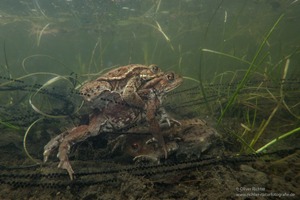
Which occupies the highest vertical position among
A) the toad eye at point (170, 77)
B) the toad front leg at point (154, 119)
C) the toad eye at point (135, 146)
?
the toad eye at point (170, 77)

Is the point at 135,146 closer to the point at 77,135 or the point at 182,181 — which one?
the point at 77,135

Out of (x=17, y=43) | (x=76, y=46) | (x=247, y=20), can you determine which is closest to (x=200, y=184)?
(x=247, y=20)

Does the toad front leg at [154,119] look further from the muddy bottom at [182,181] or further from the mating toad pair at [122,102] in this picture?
the muddy bottom at [182,181]

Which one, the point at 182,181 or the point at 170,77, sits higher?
the point at 170,77

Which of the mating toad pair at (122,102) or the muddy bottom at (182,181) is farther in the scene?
the mating toad pair at (122,102)

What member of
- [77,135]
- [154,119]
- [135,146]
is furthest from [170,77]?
[77,135]

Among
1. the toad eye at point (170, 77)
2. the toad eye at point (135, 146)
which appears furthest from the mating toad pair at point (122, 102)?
the toad eye at point (135, 146)

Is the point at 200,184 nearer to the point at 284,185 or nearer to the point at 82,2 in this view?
the point at 284,185

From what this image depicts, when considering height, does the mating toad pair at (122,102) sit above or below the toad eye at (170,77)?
below
